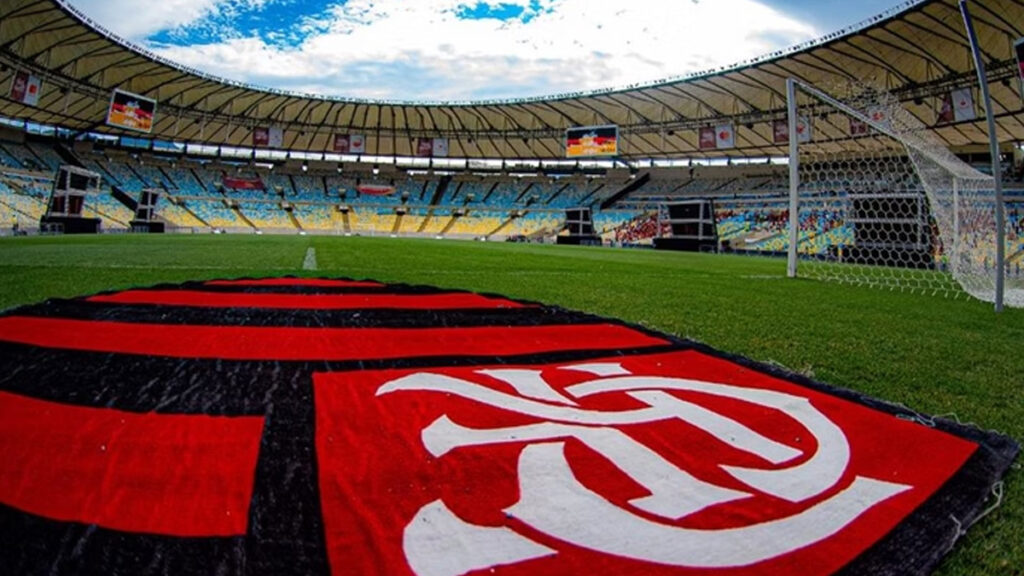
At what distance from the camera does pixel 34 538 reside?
92 centimetres

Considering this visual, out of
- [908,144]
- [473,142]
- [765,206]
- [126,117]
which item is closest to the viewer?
[908,144]

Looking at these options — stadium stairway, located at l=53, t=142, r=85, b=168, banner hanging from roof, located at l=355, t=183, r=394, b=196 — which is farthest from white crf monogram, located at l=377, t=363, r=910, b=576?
banner hanging from roof, located at l=355, t=183, r=394, b=196

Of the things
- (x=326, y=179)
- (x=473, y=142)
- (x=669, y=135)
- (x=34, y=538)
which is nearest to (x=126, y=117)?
(x=326, y=179)

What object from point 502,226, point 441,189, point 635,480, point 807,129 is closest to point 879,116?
point 807,129

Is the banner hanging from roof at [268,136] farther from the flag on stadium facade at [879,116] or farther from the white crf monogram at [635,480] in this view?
the white crf monogram at [635,480]

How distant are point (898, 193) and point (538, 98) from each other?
26290 millimetres

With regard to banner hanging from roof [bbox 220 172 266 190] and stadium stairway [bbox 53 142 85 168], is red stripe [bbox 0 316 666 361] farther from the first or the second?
banner hanging from roof [bbox 220 172 266 190]

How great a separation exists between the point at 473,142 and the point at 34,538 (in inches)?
1709

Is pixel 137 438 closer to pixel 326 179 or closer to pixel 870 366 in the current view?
pixel 870 366

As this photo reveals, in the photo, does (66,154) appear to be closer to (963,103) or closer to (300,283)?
(300,283)

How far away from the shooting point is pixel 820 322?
3715 millimetres

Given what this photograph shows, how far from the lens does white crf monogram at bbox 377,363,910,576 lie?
982mm

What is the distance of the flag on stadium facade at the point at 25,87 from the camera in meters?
22.7

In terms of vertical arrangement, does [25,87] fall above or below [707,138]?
below
